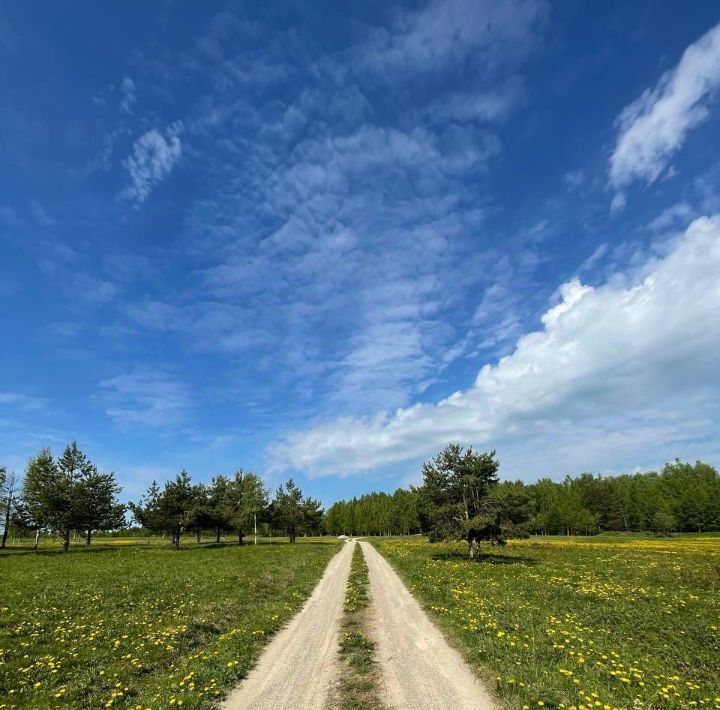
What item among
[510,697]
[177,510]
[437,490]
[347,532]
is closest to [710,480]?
[347,532]

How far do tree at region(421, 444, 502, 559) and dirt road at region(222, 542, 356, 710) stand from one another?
24664 millimetres

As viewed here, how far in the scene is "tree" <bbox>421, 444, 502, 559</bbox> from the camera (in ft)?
137

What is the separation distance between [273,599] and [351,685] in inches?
548

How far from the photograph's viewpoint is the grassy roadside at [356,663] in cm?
1023

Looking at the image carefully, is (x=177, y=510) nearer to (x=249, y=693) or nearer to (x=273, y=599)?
(x=273, y=599)

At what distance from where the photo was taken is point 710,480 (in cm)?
14275

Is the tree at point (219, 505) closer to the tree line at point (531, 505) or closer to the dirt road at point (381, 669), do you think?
the tree line at point (531, 505)

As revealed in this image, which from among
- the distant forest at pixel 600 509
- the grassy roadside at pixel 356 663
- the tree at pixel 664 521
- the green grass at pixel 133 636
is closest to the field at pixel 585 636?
the grassy roadside at pixel 356 663

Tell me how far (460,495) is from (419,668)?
33658mm

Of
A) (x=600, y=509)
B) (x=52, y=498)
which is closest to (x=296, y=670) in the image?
(x=52, y=498)

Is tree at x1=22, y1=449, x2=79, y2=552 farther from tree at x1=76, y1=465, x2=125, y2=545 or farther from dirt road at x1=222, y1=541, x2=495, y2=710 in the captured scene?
dirt road at x1=222, y1=541, x2=495, y2=710

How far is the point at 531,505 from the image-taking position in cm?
4028

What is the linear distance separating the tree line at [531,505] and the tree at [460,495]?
10 cm

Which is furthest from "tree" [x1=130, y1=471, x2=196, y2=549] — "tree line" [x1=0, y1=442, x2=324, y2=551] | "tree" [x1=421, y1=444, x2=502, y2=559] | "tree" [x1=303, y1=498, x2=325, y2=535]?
"tree" [x1=421, y1=444, x2=502, y2=559]
